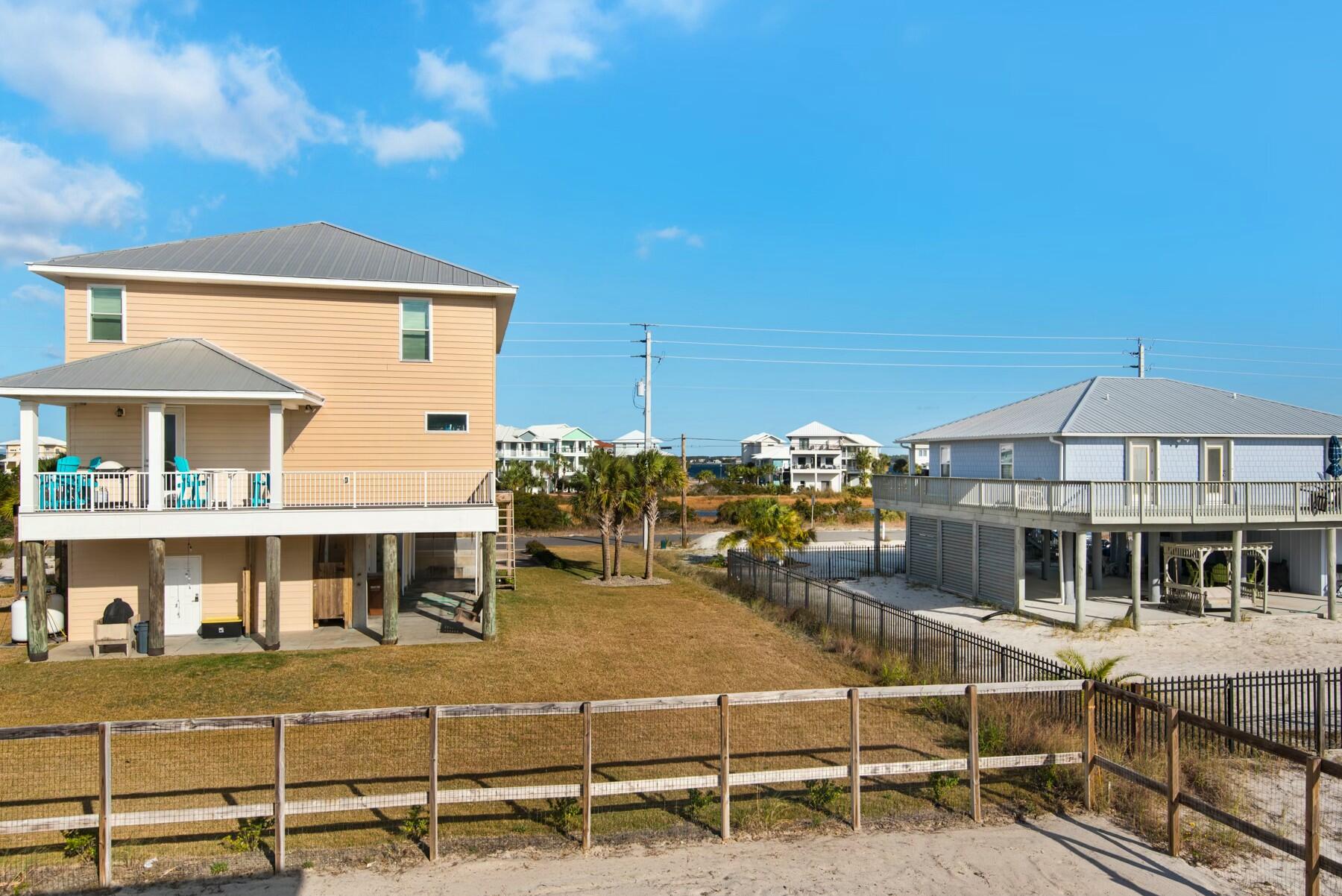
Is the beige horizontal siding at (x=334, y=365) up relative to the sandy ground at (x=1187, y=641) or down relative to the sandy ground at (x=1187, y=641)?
up

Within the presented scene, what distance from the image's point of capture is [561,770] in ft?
33.7

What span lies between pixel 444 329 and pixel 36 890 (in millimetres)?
14829

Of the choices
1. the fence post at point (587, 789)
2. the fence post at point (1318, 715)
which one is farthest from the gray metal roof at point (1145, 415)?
the fence post at point (587, 789)

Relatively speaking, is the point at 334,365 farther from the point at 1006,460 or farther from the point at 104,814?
the point at 1006,460

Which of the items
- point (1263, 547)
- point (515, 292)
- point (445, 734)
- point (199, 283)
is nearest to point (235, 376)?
point (199, 283)

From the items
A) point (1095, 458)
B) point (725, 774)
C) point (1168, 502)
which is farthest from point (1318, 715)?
point (1095, 458)

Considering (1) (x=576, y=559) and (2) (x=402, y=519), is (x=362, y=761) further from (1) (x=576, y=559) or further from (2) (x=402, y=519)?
(1) (x=576, y=559)

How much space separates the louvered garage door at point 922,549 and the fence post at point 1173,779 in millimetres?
21326

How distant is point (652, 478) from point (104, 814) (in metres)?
22.2

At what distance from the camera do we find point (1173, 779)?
8.29 metres

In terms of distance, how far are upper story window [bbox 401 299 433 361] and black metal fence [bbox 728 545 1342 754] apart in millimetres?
11559

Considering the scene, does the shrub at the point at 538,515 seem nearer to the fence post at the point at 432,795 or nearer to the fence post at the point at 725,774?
the fence post at the point at 432,795

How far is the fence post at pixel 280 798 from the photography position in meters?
7.74

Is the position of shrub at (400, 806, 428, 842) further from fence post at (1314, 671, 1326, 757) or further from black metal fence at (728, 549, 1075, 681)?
fence post at (1314, 671, 1326, 757)
